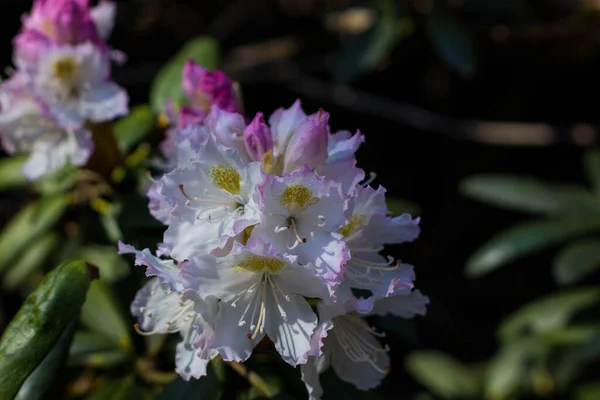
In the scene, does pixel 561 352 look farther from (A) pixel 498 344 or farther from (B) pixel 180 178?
(B) pixel 180 178

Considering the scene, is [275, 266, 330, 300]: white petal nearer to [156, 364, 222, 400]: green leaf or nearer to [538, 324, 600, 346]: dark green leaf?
[156, 364, 222, 400]: green leaf

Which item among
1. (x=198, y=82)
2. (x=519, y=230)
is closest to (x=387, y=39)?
(x=519, y=230)

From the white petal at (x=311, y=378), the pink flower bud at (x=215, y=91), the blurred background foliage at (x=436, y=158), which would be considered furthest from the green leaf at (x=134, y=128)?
the white petal at (x=311, y=378)

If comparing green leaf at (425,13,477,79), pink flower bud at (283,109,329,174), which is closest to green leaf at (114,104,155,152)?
pink flower bud at (283,109,329,174)

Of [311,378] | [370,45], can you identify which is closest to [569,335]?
[370,45]

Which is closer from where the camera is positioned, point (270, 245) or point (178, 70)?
point (270, 245)

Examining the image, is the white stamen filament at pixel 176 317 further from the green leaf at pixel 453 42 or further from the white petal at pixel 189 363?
the green leaf at pixel 453 42

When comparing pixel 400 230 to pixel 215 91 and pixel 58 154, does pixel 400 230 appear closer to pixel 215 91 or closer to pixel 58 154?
pixel 215 91
